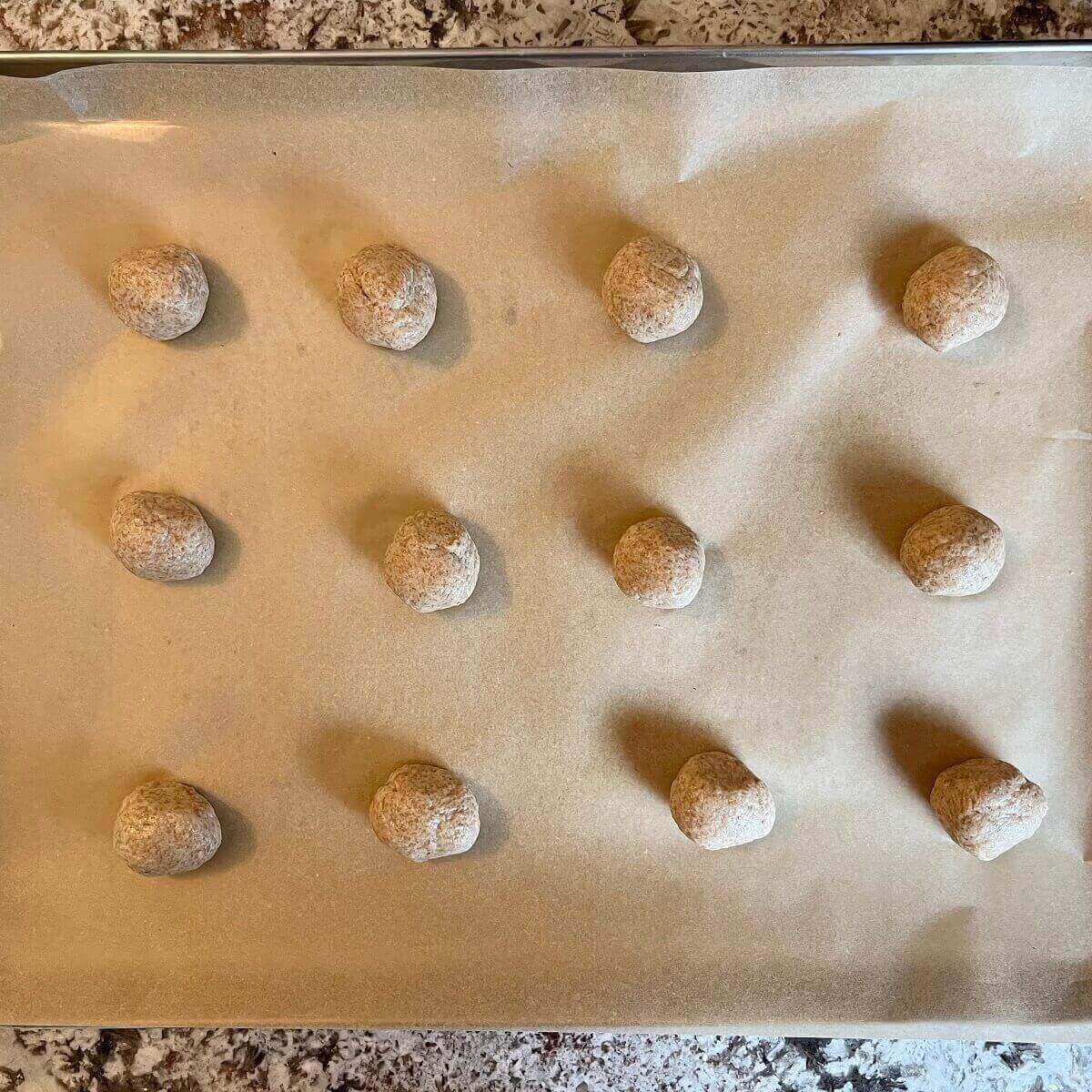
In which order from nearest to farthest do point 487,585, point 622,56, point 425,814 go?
point 622,56
point 425,814
point 487,585

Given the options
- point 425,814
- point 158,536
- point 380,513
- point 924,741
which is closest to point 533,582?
point 380,513

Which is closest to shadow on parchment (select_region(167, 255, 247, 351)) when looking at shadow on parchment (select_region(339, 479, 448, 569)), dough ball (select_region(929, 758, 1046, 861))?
shadow on parchment (select_region(339, 479, 448, 569))

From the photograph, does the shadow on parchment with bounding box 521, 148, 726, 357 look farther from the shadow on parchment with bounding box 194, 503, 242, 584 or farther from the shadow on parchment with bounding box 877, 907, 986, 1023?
the shadow on parchment with bounding box 877, 907, 986, 1023

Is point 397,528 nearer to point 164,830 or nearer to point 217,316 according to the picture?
point 217,316

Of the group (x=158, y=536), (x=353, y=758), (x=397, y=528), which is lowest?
(x=353, y=758)

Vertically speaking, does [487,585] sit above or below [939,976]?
above

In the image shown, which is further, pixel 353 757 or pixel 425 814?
pixel 353 757

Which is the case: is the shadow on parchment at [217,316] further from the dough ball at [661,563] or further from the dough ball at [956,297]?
the dough ball at [956,297]
